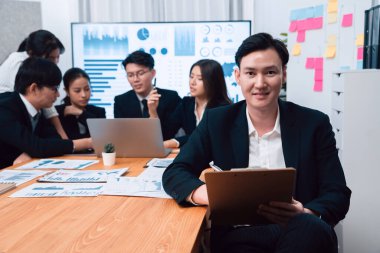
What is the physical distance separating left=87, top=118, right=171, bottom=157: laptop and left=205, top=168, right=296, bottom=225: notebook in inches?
32.6

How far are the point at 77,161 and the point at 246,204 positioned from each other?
1.06m

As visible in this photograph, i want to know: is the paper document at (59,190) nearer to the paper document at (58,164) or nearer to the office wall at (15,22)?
the paper document at (58,164)

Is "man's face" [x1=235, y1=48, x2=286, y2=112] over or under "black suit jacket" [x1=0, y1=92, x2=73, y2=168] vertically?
over

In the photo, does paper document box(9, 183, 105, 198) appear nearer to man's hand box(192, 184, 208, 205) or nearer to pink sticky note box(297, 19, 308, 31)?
man's hand box(192, 184, 208, 205)

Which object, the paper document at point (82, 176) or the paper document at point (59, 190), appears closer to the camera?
the paper document at point (59, 190)

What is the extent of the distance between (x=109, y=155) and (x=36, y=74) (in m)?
0.67

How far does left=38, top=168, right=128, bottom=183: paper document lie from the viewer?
158 centimetres

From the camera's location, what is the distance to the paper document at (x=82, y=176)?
62.2 inches

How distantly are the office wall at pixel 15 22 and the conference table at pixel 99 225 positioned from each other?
8.61 ft

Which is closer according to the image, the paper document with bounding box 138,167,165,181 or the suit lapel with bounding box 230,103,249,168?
the suit lapel with bounding box 230,103,249,168

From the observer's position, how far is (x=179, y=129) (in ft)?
9.50

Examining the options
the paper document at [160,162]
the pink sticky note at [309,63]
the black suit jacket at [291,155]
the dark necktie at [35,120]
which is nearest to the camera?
the black suit jacket at [291,155]

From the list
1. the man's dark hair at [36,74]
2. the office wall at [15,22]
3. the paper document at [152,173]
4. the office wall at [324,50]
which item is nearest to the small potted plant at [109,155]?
the paper document at [152,173]

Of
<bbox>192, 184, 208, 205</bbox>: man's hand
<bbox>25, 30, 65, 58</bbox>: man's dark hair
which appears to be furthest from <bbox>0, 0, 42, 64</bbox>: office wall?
<bbox>192, 184, 208, 205</bbox>: man's hand
